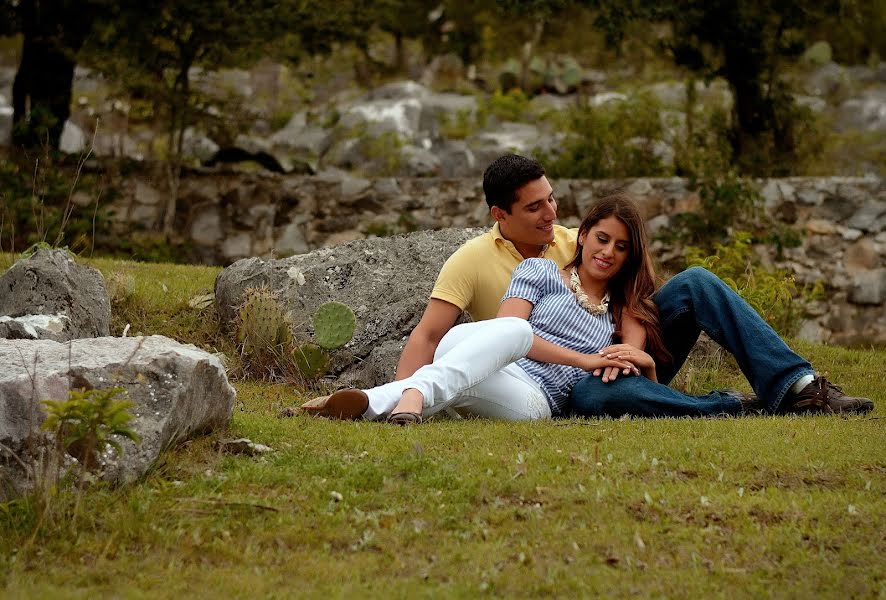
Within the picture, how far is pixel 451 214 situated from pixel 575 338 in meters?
7.67

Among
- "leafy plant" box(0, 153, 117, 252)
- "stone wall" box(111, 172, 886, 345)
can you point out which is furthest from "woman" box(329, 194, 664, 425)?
"leafy plant" box(0, 153, 117, 252)

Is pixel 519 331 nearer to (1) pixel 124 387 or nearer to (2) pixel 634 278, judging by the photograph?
(2) pixel 634 278

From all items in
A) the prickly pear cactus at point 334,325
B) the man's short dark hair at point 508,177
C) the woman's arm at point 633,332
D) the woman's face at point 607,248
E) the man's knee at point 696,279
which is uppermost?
the man's short dark hair at point 508,177

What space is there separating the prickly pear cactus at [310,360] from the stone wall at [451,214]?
5.95 meters

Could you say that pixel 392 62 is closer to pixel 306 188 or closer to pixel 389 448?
pixel 306 188

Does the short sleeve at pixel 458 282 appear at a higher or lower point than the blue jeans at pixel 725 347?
higher

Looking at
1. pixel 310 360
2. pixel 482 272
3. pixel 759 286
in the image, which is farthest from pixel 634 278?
pixel 759 286

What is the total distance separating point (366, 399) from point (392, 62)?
19.0 metres

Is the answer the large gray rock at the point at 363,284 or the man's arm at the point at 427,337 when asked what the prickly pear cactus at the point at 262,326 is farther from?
the man's arm at the point at 427,337

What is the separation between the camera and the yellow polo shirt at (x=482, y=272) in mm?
6320

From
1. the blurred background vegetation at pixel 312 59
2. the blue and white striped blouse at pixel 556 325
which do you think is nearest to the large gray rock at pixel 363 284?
the blue and white striped blouse at pixel 556 325

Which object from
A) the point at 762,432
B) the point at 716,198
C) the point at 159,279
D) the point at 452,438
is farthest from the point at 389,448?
the point at 716,198

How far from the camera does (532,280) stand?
20.0 feet

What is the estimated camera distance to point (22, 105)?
13664mm
